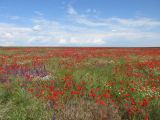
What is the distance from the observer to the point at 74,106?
234 inches

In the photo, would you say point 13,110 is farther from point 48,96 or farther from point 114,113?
point 114,113

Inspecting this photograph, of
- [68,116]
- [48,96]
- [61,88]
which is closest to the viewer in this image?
[68,116]

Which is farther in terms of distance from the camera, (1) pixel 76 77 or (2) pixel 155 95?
(1) pixel 76 77

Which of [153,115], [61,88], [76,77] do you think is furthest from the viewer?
[76,77]

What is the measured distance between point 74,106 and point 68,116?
22.1 inches

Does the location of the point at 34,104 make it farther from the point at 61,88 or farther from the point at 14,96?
the point at 61,88

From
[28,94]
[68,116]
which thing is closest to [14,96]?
[28,94]

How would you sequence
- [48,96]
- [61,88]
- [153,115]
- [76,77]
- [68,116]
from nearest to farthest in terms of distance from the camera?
[68,116], [153,115], [48,96], [61,88], [76,77]

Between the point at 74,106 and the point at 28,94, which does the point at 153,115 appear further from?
the point at 28,94

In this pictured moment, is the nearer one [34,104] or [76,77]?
[34,104]

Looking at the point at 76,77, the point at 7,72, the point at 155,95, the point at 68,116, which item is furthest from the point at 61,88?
the point at 7,72

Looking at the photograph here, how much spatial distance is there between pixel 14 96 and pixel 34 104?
1020 millimetres

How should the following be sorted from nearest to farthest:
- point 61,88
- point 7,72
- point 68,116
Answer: point 68,116 → point 61,88 → point 7,72

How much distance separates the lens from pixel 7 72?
33.7 feet
